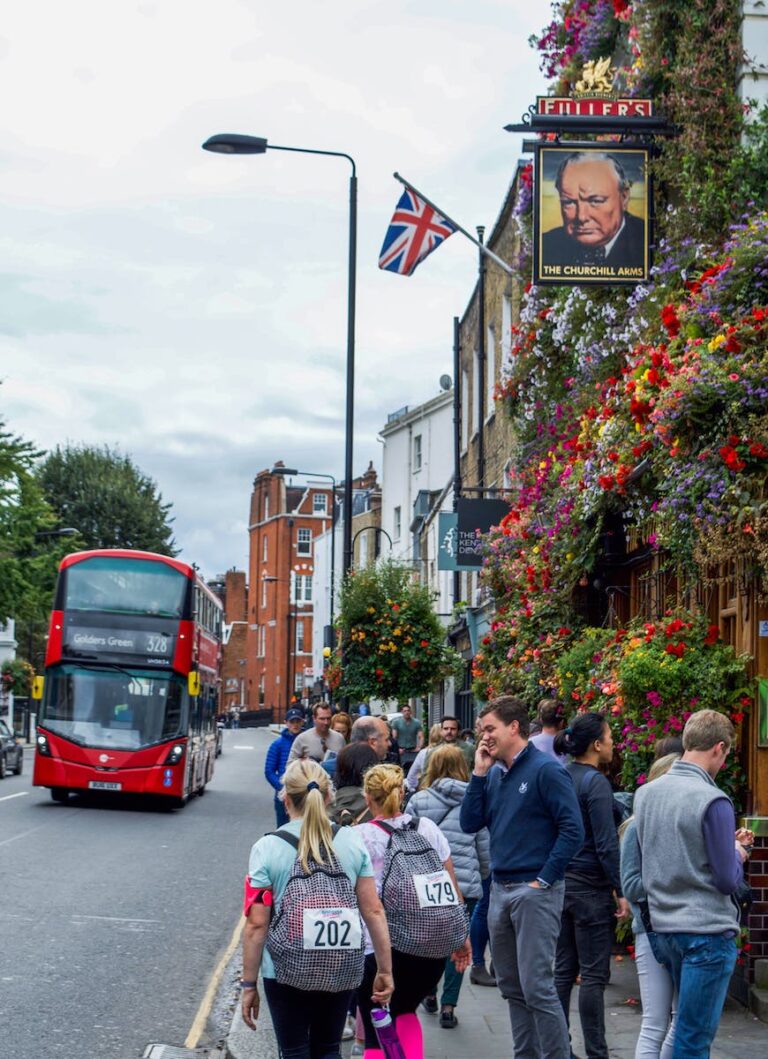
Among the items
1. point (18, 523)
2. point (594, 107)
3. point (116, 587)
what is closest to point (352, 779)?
point (594, 107)

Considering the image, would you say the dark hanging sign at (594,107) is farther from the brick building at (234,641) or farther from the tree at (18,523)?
the brick building at (234,641)

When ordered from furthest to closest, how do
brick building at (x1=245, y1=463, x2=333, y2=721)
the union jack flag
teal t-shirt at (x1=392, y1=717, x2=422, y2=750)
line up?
brick building at (x1=245, y1=463, x2=333, y2=721) → teal t-shirt at (x1=392, y1=717, x2=422, y2=750) → the union jack flag

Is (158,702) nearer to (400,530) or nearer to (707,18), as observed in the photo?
(707,18)

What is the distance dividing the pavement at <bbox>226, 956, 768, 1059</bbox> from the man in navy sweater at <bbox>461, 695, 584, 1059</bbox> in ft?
4.33

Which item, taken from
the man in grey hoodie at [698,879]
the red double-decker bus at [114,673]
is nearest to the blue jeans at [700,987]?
the man in grey hoodie at [698,879]

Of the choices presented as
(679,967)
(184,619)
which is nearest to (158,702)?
(184,619)

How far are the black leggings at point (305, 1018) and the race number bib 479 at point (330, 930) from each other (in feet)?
Answer: 0.70

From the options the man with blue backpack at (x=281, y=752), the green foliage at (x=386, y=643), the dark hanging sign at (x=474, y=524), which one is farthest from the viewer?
the green foliage at (x=386, y=643)

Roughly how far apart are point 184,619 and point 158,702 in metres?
1.44

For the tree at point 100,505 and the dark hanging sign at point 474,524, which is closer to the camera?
the dark hanging sign at point 474,524

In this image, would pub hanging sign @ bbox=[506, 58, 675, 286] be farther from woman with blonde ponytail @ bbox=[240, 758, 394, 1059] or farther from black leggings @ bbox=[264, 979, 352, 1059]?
black leggings @ bbox=[264, 979, 352, 1059]

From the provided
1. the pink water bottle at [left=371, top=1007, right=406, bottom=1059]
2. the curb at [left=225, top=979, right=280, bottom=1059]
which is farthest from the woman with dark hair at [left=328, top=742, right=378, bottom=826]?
the pink water bottle at [left=371, top=1007, right=406, bottom=1059]

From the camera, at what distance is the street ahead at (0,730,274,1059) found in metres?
8.41

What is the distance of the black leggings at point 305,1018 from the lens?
18.1ft
